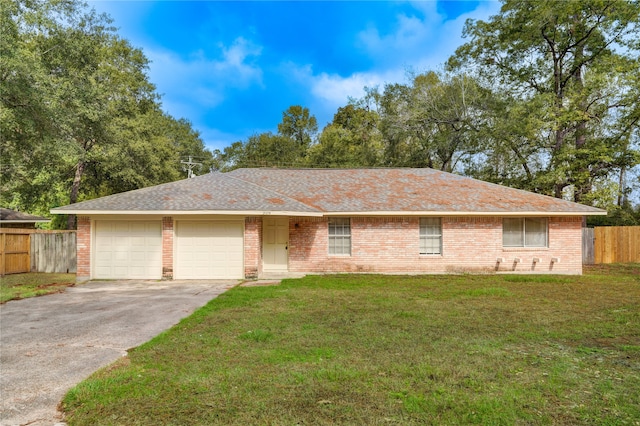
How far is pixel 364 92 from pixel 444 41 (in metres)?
9.19

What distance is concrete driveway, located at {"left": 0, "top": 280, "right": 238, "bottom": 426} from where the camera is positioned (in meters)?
3.94

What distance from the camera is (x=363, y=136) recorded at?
1379 inches

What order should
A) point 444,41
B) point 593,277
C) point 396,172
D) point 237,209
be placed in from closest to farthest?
point 237,209
point 593,277
point 396,172
point 444,41

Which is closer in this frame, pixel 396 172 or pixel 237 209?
pixel 237 209

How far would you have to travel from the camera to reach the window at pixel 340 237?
567 inches

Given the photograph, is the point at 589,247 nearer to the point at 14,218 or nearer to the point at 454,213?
the point at 454,213

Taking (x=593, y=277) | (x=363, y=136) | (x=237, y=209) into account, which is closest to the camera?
(x=237, y=209)

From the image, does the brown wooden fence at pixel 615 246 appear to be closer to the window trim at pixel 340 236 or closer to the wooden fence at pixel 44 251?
the window trim at pixel 340 236

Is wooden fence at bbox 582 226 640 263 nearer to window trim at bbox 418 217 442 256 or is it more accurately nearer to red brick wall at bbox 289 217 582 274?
red brick wall at bbox 289 217 582 274

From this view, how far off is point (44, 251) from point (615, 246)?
26818 millimetres

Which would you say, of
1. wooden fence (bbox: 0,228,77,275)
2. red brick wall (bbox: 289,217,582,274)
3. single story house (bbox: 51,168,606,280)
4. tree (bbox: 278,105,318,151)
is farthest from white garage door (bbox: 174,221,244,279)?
tree (bbox: 278,105,318,151)

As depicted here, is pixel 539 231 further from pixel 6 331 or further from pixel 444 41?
pixel 444 41

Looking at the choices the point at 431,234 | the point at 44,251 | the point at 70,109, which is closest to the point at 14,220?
the point at 44,251

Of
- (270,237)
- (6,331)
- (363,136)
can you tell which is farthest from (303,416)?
(363,136)
